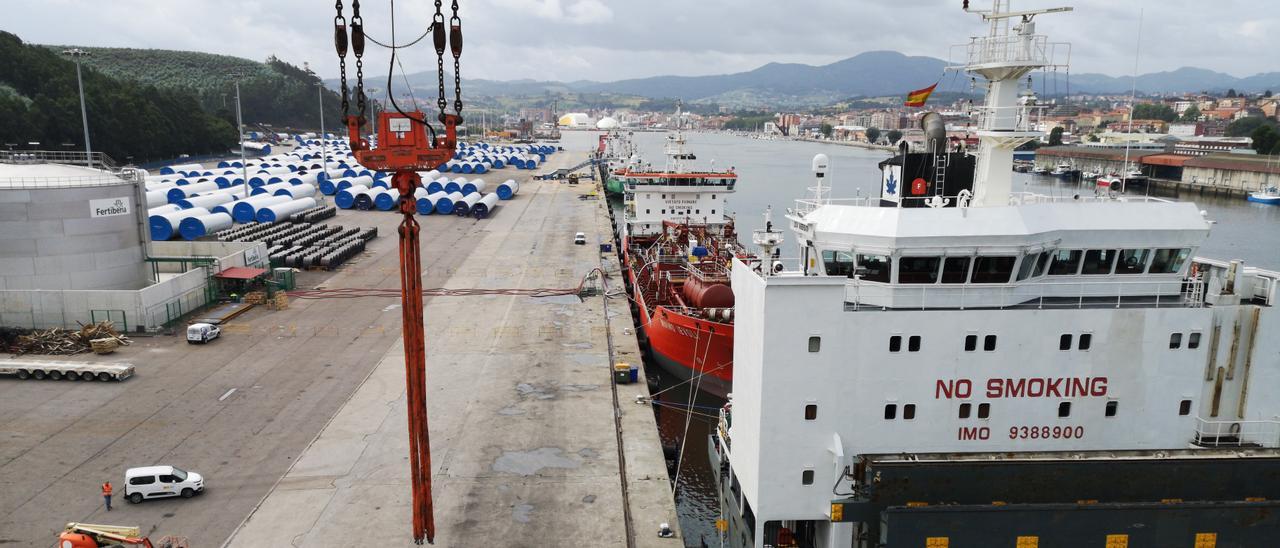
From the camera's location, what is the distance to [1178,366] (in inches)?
539

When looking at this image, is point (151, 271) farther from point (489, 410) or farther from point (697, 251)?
point (697, 251)

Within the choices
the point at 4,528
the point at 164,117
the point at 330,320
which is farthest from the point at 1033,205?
the point at 164,117

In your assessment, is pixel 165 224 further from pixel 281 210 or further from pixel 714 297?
pixel 714 297

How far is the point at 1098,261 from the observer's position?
14695mm

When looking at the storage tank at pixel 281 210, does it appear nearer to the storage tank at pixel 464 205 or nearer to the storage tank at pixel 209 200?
the storage tank at pixel 209 200

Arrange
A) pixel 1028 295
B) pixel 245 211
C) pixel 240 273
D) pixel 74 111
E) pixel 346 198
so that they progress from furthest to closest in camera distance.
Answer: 1. pixel 74 111
2. pixel 346 198
3. pixel 245 211
4. pixel 240 273
5. pixel 1028 295

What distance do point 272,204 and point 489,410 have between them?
141ft

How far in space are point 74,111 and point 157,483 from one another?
9208cm

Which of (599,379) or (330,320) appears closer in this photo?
(599,379)

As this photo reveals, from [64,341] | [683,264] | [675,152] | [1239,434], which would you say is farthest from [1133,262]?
[675,152]

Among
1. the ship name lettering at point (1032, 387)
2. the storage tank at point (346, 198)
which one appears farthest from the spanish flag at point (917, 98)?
the storage tank at point (346, 198)

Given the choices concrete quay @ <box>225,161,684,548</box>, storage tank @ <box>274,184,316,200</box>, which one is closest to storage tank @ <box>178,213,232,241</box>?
storage tank @ <box>274,184,316,200</box>

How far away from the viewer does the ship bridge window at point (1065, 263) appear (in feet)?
48.0

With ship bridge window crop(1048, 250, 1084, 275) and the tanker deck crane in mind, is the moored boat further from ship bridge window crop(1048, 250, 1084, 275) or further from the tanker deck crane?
the tanker deck crane
